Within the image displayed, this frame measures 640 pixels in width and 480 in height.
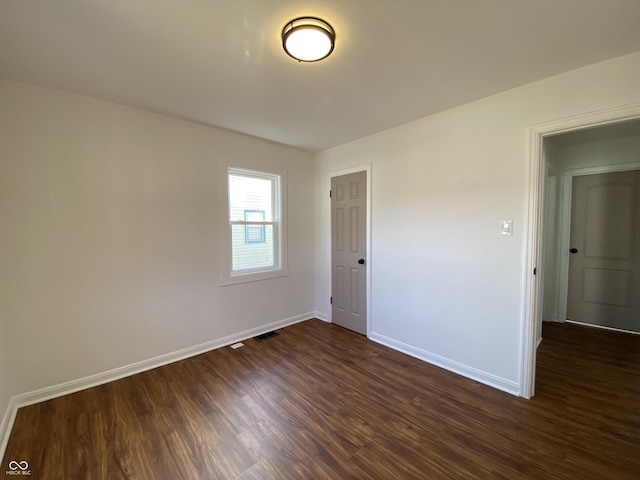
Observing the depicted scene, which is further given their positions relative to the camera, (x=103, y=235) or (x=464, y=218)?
(x=464, y=218)

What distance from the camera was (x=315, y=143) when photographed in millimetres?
3498

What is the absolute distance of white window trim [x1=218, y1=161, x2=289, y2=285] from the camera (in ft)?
9.96

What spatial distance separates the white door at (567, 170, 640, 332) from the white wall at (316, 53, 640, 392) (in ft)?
8.26

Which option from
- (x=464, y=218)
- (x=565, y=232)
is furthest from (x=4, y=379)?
(x=565, y=232)

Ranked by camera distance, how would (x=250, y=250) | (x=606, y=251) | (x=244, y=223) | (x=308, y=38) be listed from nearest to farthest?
(x=308, y=38)
(x=244, y=223)
(x=250, y=250)
(x=606, y=251)

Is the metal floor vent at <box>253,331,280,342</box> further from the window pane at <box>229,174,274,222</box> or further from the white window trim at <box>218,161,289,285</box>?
the window pane at <box>229,174,274,222</box>

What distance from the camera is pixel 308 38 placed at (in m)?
1.46

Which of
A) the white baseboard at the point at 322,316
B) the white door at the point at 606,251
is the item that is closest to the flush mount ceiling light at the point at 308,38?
the white baseboard at the point at 322,316

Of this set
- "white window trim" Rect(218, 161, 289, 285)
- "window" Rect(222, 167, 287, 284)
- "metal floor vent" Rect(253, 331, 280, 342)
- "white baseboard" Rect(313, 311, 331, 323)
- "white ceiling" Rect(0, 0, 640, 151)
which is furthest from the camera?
"white baseboard" Rect(313, 311, 331, 323)

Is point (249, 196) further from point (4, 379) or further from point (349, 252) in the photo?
point (4, 379)

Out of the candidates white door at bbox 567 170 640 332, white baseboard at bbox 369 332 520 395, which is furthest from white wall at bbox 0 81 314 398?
white door at bbox 567 170 640 332

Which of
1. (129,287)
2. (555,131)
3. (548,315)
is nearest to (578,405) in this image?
(555,131)

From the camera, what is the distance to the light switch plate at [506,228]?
2197 millimetres

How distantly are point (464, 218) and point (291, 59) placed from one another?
1.96 metres
